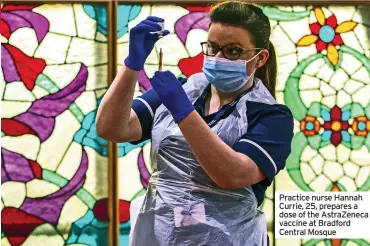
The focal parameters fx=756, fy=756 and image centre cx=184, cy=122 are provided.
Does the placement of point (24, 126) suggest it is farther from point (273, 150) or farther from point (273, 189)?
point (273, 150)

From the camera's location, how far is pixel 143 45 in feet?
5.08

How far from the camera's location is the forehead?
157 cm

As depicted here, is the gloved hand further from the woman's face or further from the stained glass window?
the stained glass window

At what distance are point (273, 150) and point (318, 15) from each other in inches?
68.6

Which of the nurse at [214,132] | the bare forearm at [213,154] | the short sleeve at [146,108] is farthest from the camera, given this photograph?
the short sleeve at [146,108]

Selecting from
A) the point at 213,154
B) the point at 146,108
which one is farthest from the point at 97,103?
the point at 213,154

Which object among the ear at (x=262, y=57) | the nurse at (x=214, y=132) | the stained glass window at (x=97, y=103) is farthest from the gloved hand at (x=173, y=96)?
the stained glass window at (x=97, y=103)

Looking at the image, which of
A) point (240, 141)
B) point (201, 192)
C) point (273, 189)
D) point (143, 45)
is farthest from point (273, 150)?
point (273, 189)

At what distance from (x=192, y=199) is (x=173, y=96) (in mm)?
237

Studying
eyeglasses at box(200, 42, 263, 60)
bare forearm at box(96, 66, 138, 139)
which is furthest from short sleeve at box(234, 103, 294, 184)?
bare forearm at box(96, 66, 138, 139)

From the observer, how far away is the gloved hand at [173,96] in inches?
56.6

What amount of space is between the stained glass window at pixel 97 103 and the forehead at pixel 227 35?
1.53m

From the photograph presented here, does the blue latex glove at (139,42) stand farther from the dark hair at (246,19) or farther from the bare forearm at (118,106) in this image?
the dark hair at (246,19)

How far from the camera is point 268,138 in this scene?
1.52 meters
